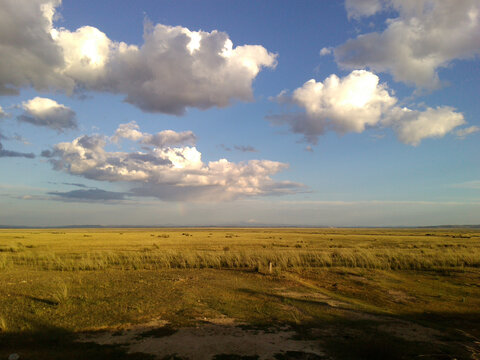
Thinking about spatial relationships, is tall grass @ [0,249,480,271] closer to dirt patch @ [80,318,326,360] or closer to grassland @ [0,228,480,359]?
grassland @ [0,228,480,359]

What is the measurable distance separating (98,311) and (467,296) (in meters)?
14.9

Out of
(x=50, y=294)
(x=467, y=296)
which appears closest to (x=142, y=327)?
(x=50, y=294)

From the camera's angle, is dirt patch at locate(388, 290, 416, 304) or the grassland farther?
dirt patch at locate(388, 290, 416, 304)

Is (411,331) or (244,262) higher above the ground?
(244,262)

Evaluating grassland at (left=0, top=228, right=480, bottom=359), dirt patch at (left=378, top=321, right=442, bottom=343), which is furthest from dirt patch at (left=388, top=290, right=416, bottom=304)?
dirt patch at (left=378, top=321, right=442, bottom=343)

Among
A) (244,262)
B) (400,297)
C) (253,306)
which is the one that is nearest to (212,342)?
(253,306)

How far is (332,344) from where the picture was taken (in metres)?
7.98

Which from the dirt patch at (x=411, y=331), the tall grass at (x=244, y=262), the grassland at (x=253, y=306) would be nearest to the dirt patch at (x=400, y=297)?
the grassland at (x=253, y=306)

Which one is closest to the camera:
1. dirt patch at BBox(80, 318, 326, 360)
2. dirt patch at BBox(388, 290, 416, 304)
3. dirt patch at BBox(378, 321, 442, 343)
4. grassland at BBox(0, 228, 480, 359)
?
dirt patch at BBox(80, 318, 326, 360)

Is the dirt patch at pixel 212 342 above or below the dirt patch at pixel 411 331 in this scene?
above

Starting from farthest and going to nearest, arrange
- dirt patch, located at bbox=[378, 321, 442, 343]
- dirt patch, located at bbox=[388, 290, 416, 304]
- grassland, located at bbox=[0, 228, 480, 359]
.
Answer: dirt patch, located at bbox=[388, 290, 416, 304] < dirt patch, located at bbox=[378, 321, 442, 343] < grassland, located at bbox=[0, 228, 480, 359]

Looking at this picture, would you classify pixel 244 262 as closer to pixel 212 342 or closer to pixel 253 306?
pixel 253 306

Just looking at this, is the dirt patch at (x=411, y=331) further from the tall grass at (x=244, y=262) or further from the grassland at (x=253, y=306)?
the tall grass at (x=244, y=262)

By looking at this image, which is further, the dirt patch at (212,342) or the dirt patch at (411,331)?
the dirt patch at (411,331)
